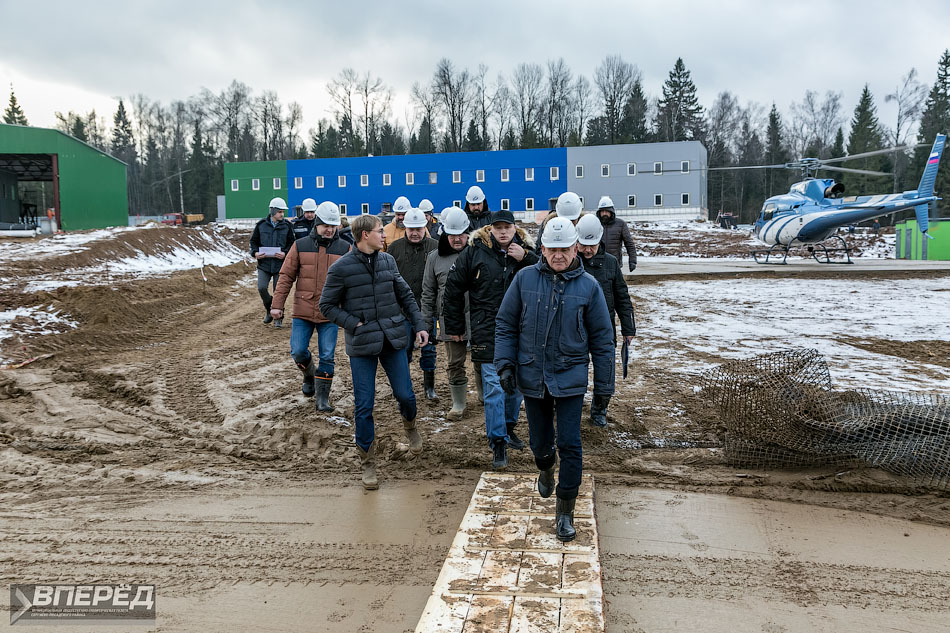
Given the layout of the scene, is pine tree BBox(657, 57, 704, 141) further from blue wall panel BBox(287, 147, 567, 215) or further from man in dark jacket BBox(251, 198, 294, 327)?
man in dark jacket BBox(251, 198, 294, 327)

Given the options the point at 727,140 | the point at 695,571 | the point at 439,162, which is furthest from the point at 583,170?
the point at 695,571

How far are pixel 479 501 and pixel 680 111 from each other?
7627 cm

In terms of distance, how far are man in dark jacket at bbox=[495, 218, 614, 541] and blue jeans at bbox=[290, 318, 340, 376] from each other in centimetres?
304

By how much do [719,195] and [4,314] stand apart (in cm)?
7065

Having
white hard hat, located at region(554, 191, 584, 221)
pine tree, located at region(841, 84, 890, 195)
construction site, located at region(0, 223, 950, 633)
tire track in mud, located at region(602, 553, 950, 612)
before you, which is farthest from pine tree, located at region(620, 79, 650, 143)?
tire track in mud, located at region(602, 553, 950, 612)

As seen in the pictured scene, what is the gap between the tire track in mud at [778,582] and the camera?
337cm

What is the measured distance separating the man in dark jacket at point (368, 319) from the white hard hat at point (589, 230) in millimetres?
1496

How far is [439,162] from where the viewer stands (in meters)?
51.9

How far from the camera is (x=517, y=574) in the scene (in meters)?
3.49

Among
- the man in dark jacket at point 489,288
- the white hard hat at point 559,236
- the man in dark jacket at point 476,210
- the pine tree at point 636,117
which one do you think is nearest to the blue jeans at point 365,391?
the man in dark jacket at point 489,288

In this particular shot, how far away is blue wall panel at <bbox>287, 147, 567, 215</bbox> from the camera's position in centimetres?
5138

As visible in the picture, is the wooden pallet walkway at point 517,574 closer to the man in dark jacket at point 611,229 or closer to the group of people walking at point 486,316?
the group of people walking at point 486,316

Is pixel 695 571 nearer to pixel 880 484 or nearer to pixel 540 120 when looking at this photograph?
pixel 880 484

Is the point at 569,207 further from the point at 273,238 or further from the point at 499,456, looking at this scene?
the point at 273,238
